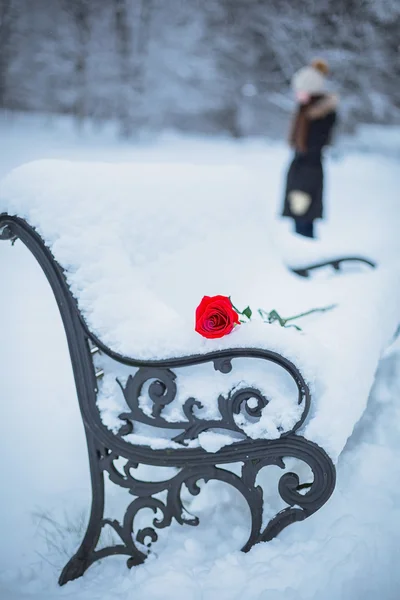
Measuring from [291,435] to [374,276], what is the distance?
1.42 meters

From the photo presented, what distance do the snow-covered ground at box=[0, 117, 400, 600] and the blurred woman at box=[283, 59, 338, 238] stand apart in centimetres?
245

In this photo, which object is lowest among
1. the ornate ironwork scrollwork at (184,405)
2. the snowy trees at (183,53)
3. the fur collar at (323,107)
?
the ornate ironwork scrollwork at (184,405)

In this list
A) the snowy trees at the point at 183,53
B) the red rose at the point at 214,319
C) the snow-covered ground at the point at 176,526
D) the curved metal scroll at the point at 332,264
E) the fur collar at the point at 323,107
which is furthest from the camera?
the snowy trees at the point at 183,53

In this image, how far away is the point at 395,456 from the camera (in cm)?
183

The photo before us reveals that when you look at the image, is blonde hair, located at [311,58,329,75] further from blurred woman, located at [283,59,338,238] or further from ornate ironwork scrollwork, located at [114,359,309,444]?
ornate ironwork scrollwork, located at [114,359,309,444]

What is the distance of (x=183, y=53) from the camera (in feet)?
41.9

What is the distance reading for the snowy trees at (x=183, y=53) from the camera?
11000 mm

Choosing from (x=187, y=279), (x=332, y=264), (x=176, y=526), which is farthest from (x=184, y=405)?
(x=332, y=264)

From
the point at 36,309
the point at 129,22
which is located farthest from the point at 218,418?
the point at 129,22

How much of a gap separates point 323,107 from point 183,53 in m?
9.83

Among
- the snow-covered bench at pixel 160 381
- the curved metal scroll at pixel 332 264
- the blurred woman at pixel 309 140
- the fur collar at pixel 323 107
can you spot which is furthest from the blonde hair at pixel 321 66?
the snow-covered bench at pixel 160 381

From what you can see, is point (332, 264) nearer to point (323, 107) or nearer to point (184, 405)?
point (184, 405)

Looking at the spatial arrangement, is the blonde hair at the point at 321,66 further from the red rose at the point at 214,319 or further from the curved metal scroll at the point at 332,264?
the red rose at the point at 214,319

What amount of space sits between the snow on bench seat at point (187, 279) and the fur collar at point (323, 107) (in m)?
2.23
